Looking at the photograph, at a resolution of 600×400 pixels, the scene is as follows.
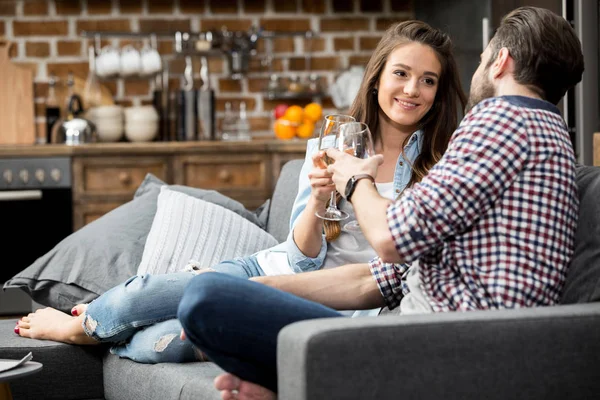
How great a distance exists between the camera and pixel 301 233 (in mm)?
2238

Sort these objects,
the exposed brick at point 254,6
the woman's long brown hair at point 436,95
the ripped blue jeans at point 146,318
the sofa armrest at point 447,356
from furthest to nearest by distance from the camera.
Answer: the exposed brick at point 254,6, the woman's long brown hair at point 436,95, the ripped blue jeans at point 146,318, the sofa armrest at point 447,356

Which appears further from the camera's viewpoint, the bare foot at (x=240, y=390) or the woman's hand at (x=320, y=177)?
the woman's hand at (x=320, y=177)

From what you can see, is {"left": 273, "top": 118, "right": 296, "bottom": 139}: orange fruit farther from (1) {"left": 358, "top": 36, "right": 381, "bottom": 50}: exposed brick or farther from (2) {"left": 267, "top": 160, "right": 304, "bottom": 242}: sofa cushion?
(2) {"left": 267, "top": 160, "right": 304, "bottom": 242}: sofa cushion

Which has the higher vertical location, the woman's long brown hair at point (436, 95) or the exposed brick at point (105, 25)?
the exposed brick at point (105, 25)

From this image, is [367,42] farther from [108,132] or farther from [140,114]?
[108,132]

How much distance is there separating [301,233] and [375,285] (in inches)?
12.3

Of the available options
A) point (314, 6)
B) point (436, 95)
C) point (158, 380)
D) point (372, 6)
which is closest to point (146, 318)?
point (158, 380)

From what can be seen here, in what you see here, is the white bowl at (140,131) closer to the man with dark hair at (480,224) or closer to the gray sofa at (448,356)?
the man with dark hair at (480,224)

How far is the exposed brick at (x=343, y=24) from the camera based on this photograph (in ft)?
16.4

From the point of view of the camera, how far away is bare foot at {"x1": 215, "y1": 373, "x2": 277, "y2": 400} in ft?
5.39

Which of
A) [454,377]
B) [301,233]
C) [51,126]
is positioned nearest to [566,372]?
[454,377]

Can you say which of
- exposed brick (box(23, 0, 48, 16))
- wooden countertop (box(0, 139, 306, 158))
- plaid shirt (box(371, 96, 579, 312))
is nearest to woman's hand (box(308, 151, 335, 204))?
plaid shirt (box(371, 96, 579, 312))

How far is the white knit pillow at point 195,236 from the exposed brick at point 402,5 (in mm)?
2506

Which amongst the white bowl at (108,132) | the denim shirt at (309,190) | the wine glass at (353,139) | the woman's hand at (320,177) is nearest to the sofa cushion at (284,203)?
the denim shirt at (309,190)
